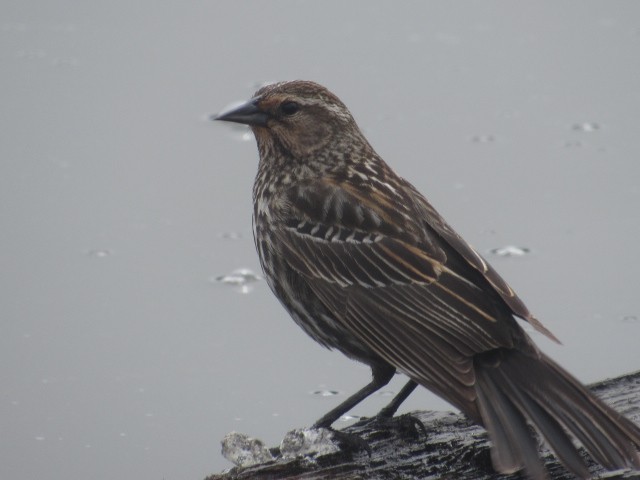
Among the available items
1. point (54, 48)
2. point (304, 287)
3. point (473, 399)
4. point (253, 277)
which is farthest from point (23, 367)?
point (54, 48)

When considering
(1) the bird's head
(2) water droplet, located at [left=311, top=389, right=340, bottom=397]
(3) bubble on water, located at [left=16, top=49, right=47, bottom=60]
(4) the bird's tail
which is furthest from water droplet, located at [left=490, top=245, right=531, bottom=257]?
(3) bubble on water, located at [left=16, top=49, right=47, bottom=60]

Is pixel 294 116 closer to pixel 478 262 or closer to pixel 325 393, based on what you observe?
pixel 478 262

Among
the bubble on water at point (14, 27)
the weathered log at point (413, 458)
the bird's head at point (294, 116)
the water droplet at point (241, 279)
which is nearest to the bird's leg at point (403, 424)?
the weathered log at point (413, 458)

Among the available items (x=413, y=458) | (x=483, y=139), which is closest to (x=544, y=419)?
(x=413, y=458)

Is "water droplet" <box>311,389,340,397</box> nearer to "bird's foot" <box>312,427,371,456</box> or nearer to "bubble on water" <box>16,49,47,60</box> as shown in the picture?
"bird's foot" <box>312,427,371,456</box>

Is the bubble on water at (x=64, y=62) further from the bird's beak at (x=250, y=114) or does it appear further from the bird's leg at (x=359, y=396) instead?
the bird's leg at (x=359, y=396)

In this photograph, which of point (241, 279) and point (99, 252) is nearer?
point (241, 279)

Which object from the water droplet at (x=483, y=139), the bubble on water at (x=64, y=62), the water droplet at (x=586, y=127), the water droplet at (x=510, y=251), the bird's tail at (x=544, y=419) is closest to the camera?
the bird's tail at (x=544, y=419)

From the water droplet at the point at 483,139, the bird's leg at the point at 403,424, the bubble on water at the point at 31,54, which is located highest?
the bubble on water at the point at 31,54

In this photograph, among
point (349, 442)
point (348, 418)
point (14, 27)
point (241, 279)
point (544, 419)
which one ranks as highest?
point (14, 27)
